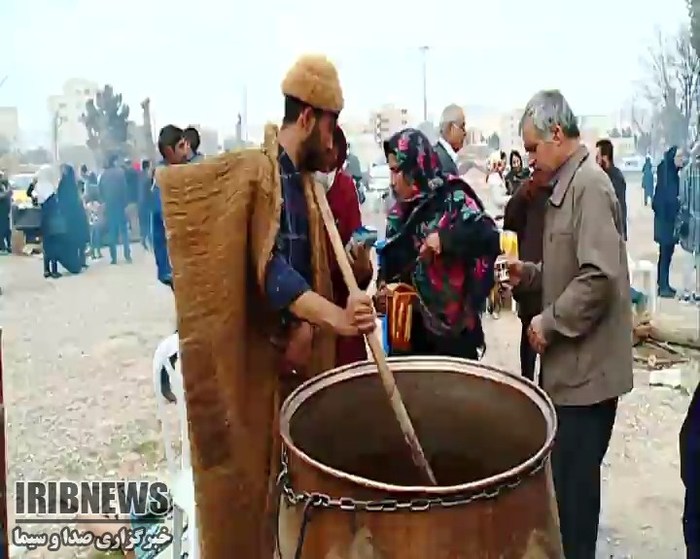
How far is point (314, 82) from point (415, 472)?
69 centimetres

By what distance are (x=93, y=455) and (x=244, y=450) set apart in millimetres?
1506

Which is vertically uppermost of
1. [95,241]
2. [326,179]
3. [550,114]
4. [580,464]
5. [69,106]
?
[69,106]

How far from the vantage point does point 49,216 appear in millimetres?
4805

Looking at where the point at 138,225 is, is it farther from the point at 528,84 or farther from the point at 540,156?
the point at 540,156

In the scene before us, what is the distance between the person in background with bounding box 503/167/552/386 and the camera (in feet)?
7.32

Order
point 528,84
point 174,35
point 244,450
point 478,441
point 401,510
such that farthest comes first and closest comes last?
point 528,84, point 174,35, point 244,450, point 478,441, point 401,510

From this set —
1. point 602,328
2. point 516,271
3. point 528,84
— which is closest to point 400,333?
point 516,271

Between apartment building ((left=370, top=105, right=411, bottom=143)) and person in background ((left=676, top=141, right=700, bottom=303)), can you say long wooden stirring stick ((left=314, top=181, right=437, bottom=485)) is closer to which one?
apartment building ((left=370, top=105, right=411, bottom=143))

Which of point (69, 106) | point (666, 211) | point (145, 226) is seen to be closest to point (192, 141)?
point (69, 106)

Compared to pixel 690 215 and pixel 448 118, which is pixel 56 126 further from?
pixel 690 215

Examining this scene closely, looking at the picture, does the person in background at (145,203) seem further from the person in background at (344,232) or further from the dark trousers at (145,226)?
the person in background at (344,232)

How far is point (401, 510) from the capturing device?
91cm

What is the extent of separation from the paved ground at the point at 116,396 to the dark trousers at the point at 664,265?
6 centimetres

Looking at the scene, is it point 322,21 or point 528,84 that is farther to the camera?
point 528,84
